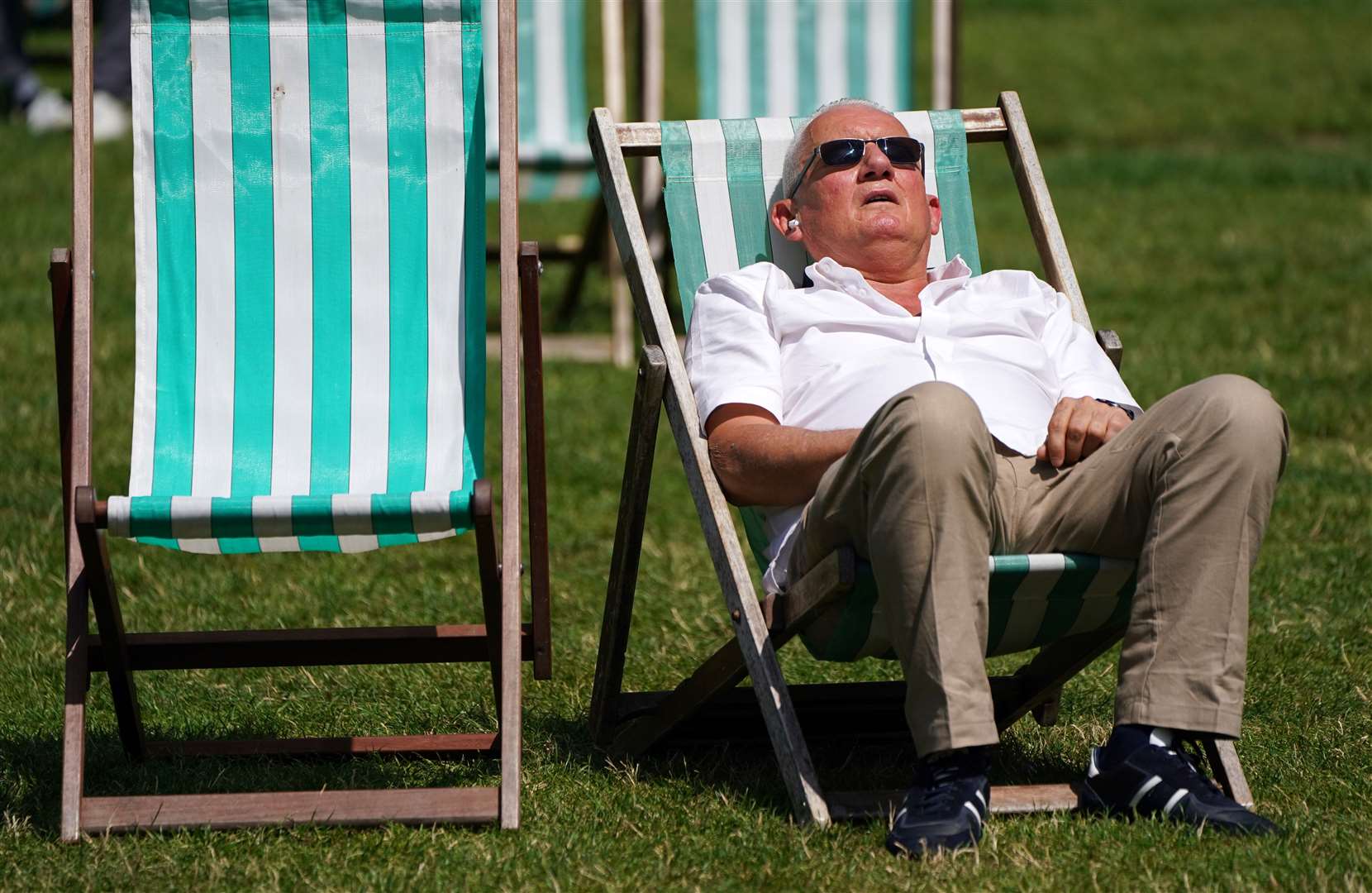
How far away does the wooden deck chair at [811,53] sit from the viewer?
25.0 ft

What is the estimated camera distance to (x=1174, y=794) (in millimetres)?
2977

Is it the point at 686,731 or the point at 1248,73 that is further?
the point at 1248,73

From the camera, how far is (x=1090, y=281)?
8.77 meters

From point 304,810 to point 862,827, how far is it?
964 millimetres

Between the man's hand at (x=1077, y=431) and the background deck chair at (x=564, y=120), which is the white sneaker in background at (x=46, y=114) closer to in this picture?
the background deck chair at (x=564, y=120)

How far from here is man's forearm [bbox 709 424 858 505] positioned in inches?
125

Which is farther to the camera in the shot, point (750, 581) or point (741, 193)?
point (741, 193)

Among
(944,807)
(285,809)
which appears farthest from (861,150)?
(285,809)

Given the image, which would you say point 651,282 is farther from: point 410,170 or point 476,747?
point 476,747

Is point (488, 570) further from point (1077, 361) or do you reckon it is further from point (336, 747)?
point (1077, 361)

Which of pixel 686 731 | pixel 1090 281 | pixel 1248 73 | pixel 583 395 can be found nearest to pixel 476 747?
pixel 686 731

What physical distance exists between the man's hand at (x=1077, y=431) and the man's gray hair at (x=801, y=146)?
2.73 ft

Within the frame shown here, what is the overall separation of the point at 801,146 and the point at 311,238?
1046 millimetres

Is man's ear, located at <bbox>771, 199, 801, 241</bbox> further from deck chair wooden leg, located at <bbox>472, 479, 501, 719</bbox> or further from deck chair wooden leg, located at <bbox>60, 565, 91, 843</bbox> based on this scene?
deck chair wooden leg, located at <bbox>60, 565, 91, 843</bbox>
